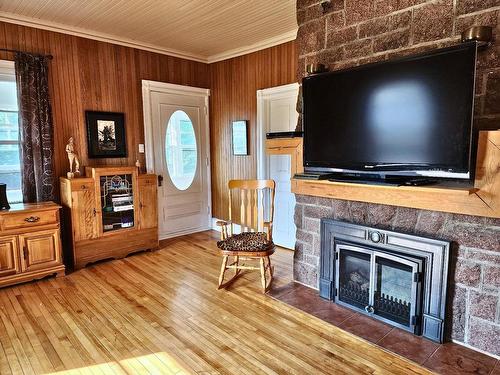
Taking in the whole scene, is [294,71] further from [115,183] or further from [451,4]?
[115,183]

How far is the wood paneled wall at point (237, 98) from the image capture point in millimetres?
4020

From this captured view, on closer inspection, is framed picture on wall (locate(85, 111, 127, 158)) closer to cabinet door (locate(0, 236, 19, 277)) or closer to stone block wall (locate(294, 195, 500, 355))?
→ cabinet door (locate(0, 236, 19, 277))

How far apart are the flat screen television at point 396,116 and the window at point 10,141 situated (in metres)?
3.05

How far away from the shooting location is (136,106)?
13.9 ft

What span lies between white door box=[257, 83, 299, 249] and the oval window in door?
1.08 m

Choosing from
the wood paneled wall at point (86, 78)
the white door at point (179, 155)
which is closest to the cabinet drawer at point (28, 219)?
the wood paneled wall at point (86, 78)

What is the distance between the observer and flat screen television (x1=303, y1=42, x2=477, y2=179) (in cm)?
186

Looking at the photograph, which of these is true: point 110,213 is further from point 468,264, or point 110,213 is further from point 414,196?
point 468,264

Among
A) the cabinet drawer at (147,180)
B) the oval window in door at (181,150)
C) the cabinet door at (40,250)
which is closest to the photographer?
the cabinet door at (40,250)

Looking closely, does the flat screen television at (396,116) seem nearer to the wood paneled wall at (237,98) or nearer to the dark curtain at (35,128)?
the wood paneled wall at (237,98)

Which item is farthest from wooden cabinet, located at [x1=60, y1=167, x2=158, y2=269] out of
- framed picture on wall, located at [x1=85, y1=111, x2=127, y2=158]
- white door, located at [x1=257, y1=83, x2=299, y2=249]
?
white door, located at [x1=257, y1=83, x2=299, y2=249]

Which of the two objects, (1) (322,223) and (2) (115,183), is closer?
(1) (322,223)

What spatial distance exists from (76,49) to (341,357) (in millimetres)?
4020

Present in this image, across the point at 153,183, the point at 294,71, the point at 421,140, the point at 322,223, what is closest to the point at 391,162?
the point at 421,140
